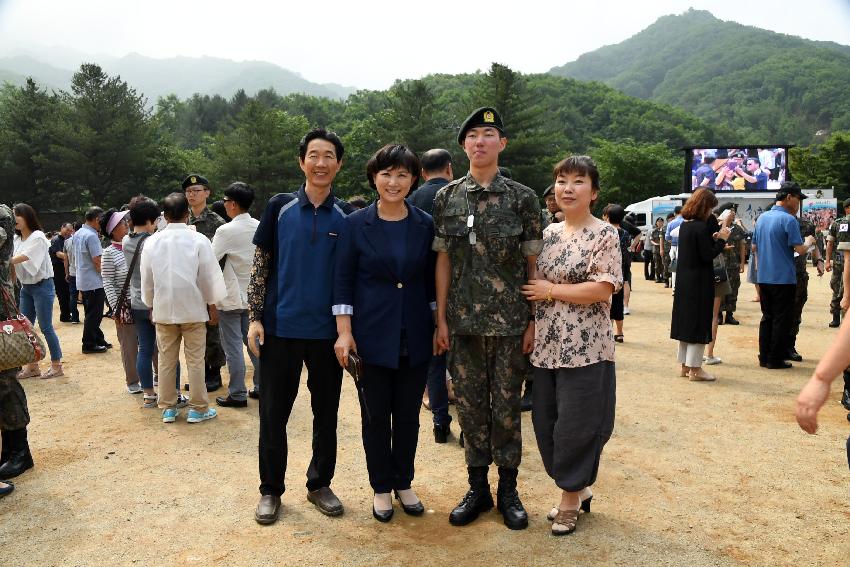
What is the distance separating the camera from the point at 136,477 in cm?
427

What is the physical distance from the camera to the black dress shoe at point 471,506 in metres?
3.44

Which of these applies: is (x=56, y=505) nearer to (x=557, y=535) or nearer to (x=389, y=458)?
(x=389, y=458)

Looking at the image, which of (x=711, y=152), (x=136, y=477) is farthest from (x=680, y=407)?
(x=711, y=152)

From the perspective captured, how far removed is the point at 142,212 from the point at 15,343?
2113mm

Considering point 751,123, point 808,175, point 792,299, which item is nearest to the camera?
point 792,299

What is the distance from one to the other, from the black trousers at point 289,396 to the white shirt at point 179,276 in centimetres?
193

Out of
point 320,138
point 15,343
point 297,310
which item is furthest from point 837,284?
point 15,343

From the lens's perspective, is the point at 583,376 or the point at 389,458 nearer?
the point at 583,376

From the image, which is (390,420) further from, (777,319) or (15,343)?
(777,319)

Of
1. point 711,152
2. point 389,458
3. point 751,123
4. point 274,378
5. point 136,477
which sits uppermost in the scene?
point 751,123

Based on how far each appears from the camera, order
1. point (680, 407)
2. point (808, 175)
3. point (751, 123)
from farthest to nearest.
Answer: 1. point (751, 123)
2. point (808, 175)
3. point (680, 407)

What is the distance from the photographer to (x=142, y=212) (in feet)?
18.9

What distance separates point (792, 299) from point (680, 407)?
2387mm

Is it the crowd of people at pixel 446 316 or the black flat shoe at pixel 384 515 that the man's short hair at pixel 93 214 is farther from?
the black flat shoe at pixel 384 515
